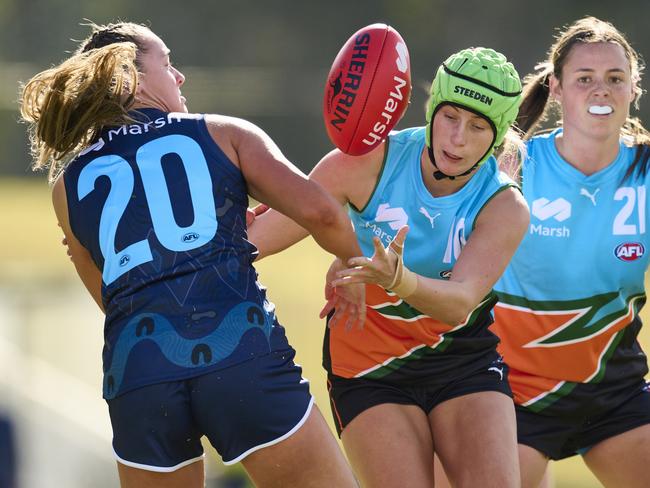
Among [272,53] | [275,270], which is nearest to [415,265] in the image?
[275,270]

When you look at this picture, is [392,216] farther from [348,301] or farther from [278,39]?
[278,39]

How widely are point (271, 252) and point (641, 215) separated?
1.60 meters

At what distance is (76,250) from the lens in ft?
13.4

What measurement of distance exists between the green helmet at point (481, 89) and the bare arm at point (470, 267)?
22cm

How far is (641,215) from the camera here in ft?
16.7

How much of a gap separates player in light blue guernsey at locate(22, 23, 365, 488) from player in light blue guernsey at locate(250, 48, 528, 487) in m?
0.48

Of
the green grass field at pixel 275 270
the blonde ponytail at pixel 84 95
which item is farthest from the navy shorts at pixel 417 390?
the green grass field at pixel 275 270

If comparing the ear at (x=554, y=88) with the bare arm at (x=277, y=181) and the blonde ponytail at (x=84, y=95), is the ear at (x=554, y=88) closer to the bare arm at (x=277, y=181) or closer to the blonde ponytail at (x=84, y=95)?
the bare arm at (x=277, y=181)

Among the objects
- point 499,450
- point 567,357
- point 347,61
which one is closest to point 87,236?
point 347,61

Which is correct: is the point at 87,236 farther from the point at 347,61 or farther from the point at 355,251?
the point at 347,61

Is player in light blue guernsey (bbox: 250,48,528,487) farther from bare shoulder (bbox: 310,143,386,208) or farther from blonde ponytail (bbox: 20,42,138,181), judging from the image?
blonde ponytail (bbox: 20,42,138,181)

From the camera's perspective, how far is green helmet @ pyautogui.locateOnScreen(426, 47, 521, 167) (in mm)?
4320

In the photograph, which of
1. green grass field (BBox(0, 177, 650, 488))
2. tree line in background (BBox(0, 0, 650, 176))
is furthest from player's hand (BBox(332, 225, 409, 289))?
tree line in background (BBox(0, 0, 650, 176))

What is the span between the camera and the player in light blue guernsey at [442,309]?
14.0ft
